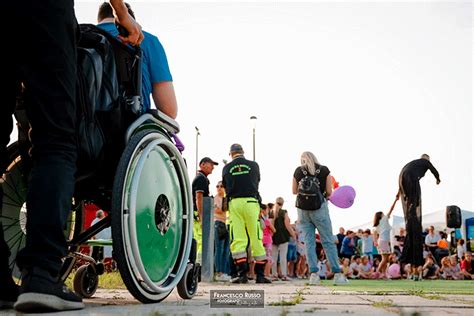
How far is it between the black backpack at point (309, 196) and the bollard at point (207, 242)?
1470mm

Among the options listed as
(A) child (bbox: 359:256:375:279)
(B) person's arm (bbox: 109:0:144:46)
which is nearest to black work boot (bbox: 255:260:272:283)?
(B) person's arm (bbox: 109:0:144:46)

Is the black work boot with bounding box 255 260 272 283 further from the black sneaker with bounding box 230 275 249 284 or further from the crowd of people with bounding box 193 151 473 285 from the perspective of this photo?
the black sneaker with bounding box 230 275 249 284

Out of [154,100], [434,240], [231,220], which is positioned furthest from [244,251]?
[434,240]

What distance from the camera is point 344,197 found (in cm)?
1394

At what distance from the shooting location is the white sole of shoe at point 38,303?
2.62m

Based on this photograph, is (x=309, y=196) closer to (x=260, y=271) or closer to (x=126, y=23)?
(x=260, y=271)

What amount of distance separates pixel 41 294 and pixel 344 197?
38.3 ft

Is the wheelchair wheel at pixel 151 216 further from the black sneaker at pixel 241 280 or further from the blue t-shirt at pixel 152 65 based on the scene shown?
the black sneaker at pixel 241 280

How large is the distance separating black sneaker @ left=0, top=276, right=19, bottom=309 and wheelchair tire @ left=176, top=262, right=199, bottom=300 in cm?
145

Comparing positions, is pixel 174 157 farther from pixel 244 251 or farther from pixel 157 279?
pixel 244 251

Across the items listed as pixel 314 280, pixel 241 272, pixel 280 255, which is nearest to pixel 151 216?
pixel 241 272

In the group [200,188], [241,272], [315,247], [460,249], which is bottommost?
[241,272]

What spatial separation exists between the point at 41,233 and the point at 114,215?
0.48m

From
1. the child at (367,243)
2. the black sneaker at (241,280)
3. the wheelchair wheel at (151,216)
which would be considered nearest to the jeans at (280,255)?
the child at (367,243)
